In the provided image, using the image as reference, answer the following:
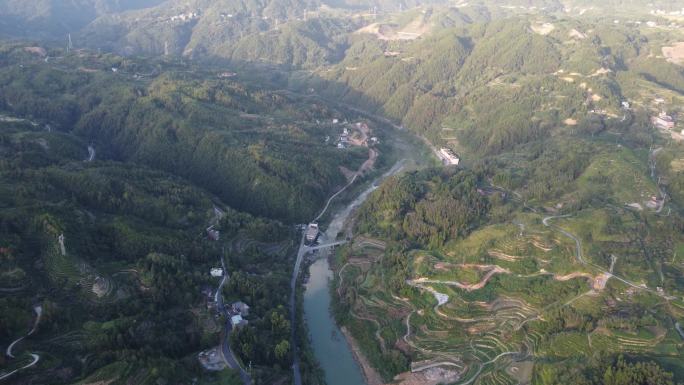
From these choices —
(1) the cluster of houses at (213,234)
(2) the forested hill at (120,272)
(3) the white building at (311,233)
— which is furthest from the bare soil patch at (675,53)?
(1) the cluster of houses at (213,234)

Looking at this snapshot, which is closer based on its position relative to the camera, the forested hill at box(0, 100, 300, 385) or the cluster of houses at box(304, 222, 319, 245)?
the forested hill at box(0, 100, 300, 385)

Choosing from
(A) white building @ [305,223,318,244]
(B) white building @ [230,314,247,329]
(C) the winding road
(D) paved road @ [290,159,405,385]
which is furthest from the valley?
(B) white building @ [230,314,247,329]

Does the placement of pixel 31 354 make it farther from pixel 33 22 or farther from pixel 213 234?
pixel 33 22

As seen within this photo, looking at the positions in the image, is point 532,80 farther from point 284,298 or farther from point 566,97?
point 284,298

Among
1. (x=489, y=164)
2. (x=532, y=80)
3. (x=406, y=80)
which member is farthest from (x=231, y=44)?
(x=489, y=164)

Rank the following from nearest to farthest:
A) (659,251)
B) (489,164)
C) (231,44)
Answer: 1. (659,251)
2. (489,164)
3. (231,44)

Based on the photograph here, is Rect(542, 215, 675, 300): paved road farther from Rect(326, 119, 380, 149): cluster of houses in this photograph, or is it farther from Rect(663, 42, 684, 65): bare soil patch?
Rect(663, 42, 684, 65): bare soil patch
